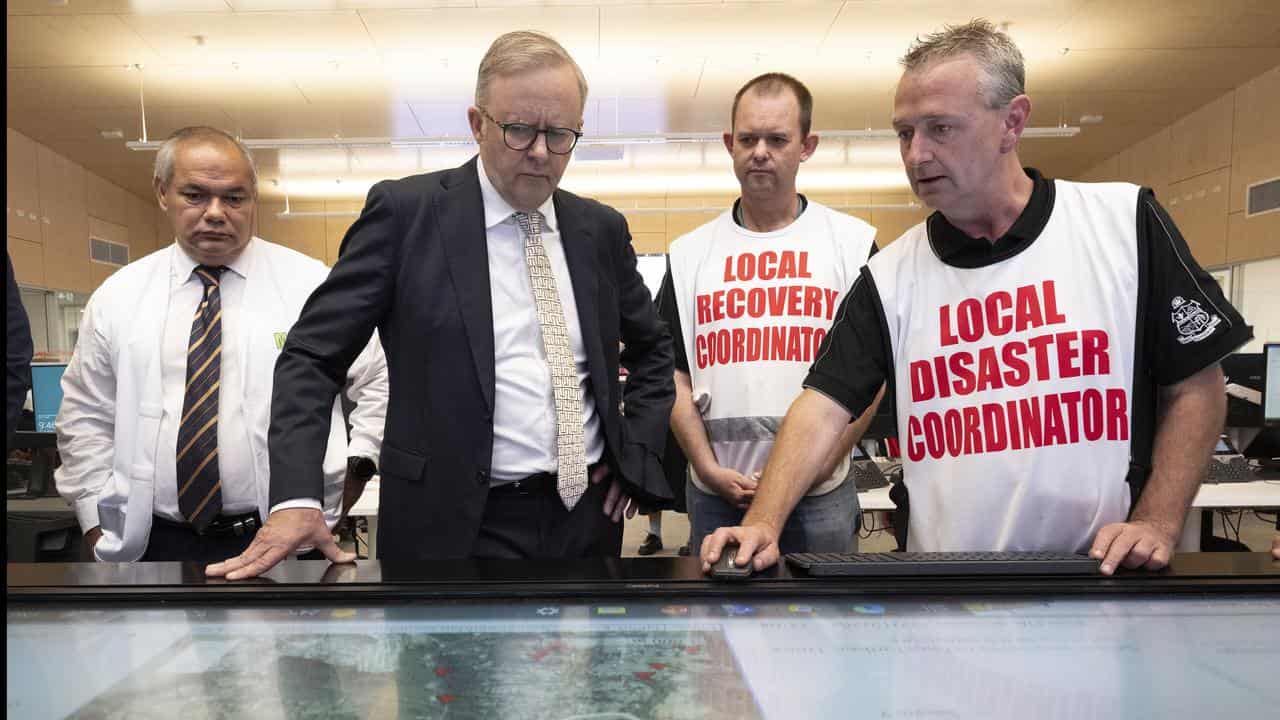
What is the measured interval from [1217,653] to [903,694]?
12.1 inches

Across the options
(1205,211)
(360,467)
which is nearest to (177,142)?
(360,467)

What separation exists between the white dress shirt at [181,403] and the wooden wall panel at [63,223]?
8.78 m

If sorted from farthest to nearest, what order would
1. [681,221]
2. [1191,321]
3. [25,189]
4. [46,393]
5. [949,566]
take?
[681,221] < [25,189] < [46,393] < [1191,321] < [949,566]

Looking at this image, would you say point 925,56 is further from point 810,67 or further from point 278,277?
point 810,67

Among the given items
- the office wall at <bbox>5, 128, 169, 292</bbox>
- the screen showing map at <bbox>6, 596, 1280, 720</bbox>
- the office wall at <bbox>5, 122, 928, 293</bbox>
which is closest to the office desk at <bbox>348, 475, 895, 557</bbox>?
the screen showing map at <bbox>6, 596, 1280, 720</bbox>

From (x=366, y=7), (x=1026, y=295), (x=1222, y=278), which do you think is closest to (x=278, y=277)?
(x=1026, y=295)

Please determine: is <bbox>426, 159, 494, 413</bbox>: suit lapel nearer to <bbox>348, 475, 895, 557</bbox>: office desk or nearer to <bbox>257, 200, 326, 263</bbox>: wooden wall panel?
<bbox>348, 475, 895, 557</bbox>: office desk

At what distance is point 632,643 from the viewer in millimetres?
779

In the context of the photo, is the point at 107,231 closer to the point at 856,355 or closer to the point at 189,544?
the point at 189,544

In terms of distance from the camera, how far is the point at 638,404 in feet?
5.19

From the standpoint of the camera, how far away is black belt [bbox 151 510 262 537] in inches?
63.8

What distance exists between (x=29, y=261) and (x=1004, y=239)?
977 centimetres

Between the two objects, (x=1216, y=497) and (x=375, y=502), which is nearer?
(x=375, y=502)

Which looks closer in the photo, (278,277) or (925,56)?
(925,56)
